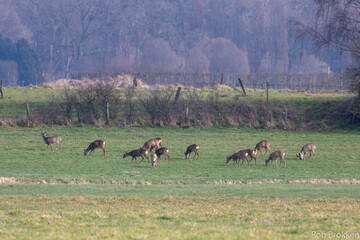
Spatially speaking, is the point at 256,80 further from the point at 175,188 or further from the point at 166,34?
the point at 166,34

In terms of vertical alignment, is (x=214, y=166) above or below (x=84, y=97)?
below

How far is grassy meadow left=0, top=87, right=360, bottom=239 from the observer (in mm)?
12294

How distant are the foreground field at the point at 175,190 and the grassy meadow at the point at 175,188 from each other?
0.10 ft

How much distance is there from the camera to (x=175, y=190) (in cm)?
2058

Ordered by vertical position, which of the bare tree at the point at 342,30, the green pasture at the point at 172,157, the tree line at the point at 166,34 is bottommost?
the green pasture at the point at 172,157

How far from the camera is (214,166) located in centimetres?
2886

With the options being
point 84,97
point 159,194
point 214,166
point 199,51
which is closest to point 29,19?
point 199,51

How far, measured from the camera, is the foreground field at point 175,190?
12.2m

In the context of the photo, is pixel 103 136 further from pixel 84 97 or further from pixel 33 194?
pixel 33 194

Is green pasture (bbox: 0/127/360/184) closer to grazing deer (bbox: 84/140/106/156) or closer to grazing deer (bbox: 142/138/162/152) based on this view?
grazing deer (bbox: 84/140/106/156)

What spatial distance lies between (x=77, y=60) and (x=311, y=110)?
2954 inches

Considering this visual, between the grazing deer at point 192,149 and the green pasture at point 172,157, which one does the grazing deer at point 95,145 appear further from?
the grazing deer at point 192,149

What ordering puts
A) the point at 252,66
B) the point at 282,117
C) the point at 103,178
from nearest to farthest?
1. the point at 103,178
2. the point at 282,117
3. the point at 252,66

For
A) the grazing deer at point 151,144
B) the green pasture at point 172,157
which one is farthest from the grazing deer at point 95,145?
the grazing deer at point 151,144
